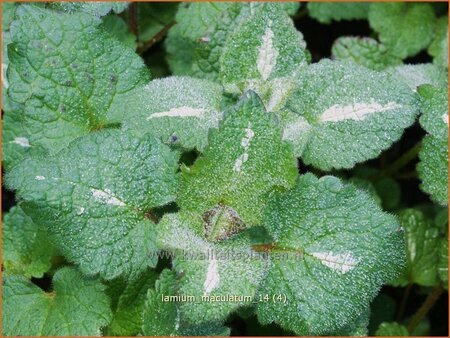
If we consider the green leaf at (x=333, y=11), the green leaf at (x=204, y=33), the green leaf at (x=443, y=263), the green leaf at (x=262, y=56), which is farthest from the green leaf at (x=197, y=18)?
the green leaf at (x=443, y=263)

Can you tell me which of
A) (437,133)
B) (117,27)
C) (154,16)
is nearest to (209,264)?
(437,133)

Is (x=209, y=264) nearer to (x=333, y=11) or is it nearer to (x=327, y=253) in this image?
(x=327, y=253)

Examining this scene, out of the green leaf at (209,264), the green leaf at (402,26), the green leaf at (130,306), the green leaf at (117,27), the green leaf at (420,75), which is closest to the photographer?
the green leaf at (209,264)

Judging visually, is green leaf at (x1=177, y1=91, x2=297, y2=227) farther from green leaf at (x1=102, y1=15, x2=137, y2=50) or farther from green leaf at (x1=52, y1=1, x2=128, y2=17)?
green leaf at (x1=102, y1=15, x2=137, y2=50)

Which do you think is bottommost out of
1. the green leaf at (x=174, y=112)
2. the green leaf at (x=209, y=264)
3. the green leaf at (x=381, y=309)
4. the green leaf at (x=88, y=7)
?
the green leaf at (x=381, y=309)

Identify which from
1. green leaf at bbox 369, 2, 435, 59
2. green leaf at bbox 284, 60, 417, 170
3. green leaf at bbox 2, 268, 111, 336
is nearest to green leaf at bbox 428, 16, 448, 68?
green leaf at bbox 369, 2, 435, 59

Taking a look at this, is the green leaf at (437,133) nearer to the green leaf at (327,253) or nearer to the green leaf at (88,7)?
the green leaf at (327,253)
